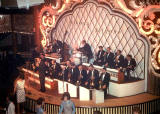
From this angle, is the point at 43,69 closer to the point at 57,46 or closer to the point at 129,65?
the point at 57,46

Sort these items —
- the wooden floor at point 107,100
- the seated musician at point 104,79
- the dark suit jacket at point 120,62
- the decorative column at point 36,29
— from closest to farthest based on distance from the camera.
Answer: the wooden floor at point 107,100 → the seated musician at point 104,79 → the dark suit jacket at point 120,62 → the decorative column at point 36,29

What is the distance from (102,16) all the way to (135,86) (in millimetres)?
3217

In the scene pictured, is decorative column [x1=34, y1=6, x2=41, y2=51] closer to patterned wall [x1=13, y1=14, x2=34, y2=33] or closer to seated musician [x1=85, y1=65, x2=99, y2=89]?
patterned wall [x1=13, y1=14, x2=34, y2=33]

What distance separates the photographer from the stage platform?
776cm

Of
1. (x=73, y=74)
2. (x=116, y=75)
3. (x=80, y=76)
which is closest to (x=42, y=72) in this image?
(x=73, y=74)

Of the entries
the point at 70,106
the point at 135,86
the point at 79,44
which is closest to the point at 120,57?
the point at 135,86

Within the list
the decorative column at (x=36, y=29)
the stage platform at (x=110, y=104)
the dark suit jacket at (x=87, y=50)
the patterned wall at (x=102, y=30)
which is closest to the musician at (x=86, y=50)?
the dark suit jacket at (x=87, y=50)

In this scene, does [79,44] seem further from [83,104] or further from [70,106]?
[70,106]

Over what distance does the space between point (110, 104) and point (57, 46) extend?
439 cm

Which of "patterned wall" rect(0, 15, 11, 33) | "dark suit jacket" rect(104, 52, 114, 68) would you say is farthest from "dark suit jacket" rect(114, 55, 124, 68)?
"patterned wall" rect(0, 15, 11, 33)

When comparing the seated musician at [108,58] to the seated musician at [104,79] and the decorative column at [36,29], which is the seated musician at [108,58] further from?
the decorative column at [36,29]

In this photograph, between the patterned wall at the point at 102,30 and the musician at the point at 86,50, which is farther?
the musician at the point at 86,50

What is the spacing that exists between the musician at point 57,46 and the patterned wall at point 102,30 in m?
0.45

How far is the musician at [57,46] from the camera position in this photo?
36.8ft
